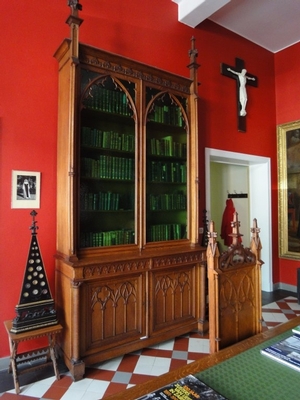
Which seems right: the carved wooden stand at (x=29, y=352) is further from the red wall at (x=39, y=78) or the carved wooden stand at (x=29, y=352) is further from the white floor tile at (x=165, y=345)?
the white floor tile at (x=165, y=345)

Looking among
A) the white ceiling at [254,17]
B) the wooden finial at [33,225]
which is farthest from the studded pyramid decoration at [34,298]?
the white ceiling at [254,17]

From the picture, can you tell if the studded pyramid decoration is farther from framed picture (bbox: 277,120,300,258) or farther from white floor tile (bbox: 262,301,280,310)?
framed picture (bbox: 277,120,300,258)

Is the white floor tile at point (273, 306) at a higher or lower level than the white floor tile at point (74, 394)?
higher

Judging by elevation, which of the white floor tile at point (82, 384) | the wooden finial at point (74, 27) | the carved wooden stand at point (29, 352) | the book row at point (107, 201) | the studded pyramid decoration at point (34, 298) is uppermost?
the wooden finial at point (74, 27)

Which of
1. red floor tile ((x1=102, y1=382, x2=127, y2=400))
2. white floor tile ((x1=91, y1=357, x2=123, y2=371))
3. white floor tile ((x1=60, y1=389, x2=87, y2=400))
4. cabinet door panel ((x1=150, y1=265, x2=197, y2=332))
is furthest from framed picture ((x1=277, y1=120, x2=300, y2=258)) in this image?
white floor tile ((x1=60, y1=389, x2=87, y2=400))

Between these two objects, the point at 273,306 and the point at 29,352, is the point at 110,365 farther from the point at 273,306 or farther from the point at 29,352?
the point at 273,306

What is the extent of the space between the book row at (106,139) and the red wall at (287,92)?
3266 millimetres

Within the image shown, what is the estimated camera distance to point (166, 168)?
119 inches

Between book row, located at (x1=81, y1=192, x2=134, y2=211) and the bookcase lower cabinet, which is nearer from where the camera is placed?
the bookcase lower cabinet

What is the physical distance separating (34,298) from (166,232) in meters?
1.40

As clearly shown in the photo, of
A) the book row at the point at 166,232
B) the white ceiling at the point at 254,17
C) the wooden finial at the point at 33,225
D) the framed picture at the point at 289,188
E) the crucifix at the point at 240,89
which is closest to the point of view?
the wooden finial at the point at 33,225

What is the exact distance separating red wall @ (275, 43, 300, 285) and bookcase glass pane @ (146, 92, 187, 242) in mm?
2487

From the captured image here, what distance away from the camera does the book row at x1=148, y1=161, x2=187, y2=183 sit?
2.89 meters

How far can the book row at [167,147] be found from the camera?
9.58ft
